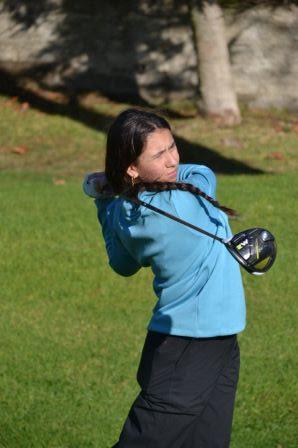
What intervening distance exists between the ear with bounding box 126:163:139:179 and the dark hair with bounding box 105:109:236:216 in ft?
0.03

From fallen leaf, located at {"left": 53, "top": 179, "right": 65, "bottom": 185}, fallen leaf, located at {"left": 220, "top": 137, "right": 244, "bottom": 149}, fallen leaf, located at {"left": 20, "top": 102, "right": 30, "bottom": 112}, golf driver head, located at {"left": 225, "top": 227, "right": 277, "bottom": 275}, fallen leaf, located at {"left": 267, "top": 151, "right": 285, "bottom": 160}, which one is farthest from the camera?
fallen leaf, located at {"left": 20, "top": 102, "right": 30, "bottom": 112}

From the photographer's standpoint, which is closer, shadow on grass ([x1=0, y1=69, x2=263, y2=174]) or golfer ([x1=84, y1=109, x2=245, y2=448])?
golfer ([x1=84, y1=109, x2=245, y2=448])

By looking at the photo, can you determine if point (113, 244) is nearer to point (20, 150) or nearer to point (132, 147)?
point (132, 147)

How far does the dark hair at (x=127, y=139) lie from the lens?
319cm

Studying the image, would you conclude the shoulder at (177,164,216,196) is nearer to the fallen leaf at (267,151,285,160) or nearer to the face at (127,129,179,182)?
the face at (127,129,179,182)

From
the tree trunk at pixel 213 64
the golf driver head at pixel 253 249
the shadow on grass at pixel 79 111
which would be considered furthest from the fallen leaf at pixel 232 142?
the golf driver head at pixel 253 249

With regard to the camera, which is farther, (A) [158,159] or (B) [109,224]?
(B) [109,224]

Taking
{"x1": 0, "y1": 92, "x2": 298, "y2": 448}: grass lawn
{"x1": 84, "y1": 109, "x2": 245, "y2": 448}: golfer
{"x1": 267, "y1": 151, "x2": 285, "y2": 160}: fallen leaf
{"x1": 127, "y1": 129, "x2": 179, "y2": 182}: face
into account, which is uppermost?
{"x1": 127, "y1": 129, "x2": 179, "y2": 182}: face

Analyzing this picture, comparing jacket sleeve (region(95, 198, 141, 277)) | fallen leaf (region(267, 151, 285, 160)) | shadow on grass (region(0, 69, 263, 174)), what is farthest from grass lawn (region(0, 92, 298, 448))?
jacket sleeve (region(95, 198, 141, 277))

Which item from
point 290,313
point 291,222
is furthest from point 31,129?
point 290,313

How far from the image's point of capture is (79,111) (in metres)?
13.7

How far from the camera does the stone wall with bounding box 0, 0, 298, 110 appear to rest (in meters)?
13.1

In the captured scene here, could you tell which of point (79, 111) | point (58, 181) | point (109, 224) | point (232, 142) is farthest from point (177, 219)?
point (79, 111)

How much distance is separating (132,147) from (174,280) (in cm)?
44
